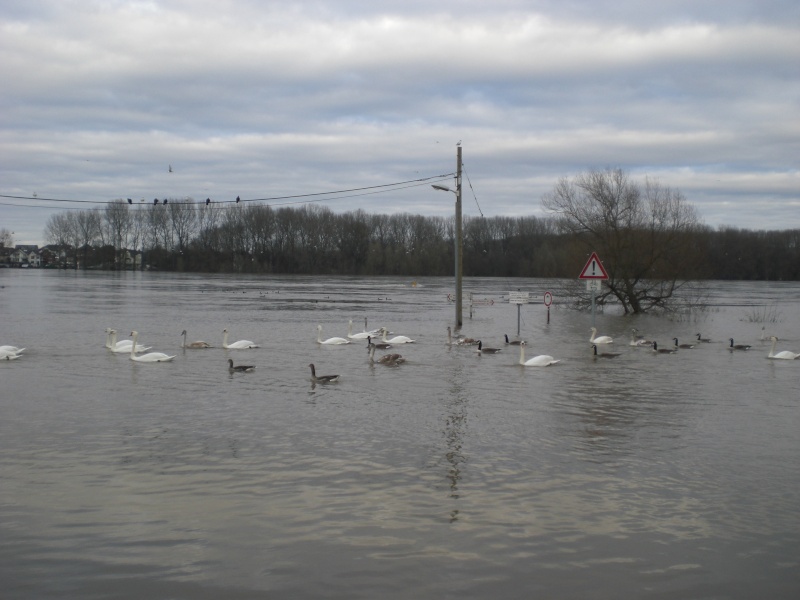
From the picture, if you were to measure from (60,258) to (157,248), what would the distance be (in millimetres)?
29660

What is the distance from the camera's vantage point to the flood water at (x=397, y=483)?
19.4ft

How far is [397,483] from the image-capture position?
8.07 m

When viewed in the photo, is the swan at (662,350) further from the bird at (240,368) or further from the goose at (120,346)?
the goose at (120,346)

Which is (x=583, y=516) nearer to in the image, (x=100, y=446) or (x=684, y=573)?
(x=684, y=573)

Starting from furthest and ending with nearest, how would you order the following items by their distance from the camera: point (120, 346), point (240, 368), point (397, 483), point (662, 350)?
point (662, 350) → point (120, 346) → point (240, 368) → point (397, 483)

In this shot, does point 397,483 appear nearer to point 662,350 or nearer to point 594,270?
point 594,270

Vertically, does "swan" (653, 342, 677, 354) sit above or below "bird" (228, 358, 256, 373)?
below

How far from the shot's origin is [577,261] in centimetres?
3894

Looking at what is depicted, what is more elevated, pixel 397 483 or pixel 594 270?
pixel 594 270

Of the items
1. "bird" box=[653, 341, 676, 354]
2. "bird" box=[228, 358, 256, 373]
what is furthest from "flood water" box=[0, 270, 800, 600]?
"bird" box=[653, 341, 676, 354]

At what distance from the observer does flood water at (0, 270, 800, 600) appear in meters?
5.90

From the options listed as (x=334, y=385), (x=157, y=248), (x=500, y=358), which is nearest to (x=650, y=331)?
(x=500, y=358)

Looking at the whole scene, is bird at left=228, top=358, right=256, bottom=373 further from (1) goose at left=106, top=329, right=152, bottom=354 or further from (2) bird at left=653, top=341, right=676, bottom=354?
(2) bird at left=653, top=341, right=676, bottom=354

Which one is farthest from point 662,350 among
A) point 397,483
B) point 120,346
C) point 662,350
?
point 397,483
